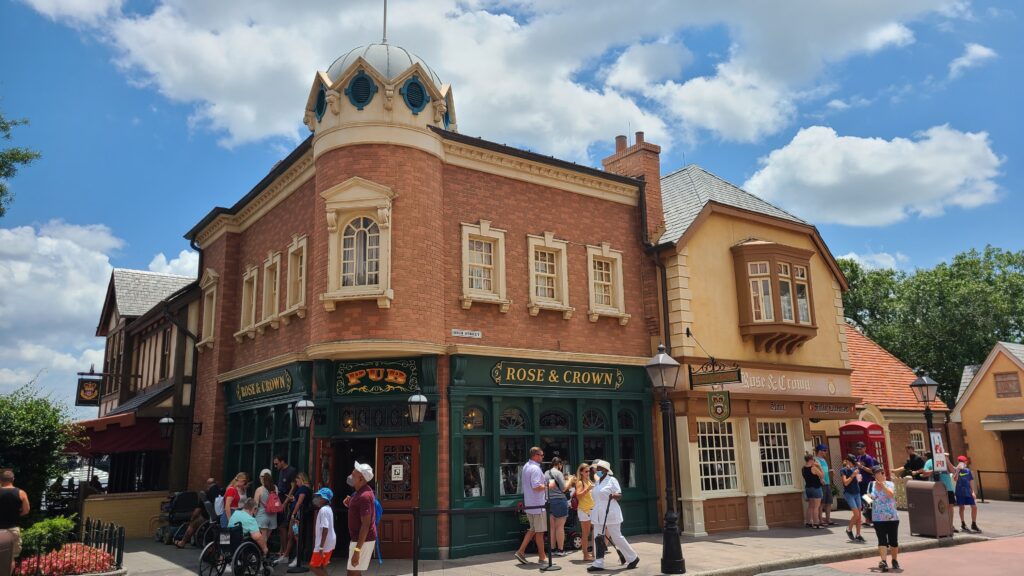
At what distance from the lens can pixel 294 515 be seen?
42.9 ft

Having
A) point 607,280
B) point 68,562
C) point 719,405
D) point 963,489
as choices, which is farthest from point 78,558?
point 963,489

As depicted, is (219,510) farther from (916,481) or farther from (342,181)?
(916,481)

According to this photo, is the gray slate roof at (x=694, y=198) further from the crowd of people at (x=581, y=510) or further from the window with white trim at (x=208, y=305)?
the window with white trim at (x=208, y=305)

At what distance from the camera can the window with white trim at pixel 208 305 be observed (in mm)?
20397

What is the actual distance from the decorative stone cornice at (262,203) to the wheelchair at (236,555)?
8169 mm

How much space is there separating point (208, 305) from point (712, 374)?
1437 centimetres

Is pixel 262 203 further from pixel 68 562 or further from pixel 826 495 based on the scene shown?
pixel 826 495

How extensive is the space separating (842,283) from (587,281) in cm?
920

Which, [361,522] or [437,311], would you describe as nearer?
[361,522]

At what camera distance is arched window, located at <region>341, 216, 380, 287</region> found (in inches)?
574

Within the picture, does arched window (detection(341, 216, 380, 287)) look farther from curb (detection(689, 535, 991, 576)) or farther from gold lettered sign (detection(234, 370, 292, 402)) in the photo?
curb (detection(689, 535, 991, 576))

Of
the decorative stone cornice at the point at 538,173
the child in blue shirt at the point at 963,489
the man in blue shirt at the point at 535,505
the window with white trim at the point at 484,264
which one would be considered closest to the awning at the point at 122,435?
the window with white trim at the point at 484,264

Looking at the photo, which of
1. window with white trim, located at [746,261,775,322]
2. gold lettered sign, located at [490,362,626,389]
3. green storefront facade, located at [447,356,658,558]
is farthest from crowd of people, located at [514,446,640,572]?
window with white trim, located at [746,261,775,322]

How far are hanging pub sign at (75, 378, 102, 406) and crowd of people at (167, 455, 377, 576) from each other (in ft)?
40.4
